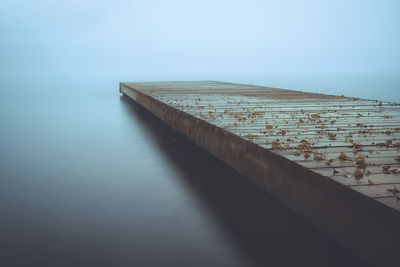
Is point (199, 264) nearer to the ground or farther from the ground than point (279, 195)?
nearer to the ground

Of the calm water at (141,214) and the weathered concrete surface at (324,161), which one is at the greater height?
the weathered concrete surface at (324,161)

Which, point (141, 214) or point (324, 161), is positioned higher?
point (324, 161)

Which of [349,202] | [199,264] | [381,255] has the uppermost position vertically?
[349,202]

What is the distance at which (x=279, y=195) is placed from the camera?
75.2 inches

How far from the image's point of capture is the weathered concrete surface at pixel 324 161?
1364 millimetres

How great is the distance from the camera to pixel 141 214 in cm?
219

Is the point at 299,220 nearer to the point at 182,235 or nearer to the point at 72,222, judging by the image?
the point at 182,235

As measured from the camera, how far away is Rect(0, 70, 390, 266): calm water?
172 cm

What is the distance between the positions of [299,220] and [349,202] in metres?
0.67

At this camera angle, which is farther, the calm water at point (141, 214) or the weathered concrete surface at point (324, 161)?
the calm water at point (141, 214)

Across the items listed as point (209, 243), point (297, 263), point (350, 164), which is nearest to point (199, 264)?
point (209, 243)

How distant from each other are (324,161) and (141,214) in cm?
106

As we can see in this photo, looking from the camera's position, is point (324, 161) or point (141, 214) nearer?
point (324, 161)

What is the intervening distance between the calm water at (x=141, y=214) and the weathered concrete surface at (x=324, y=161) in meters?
0.22
